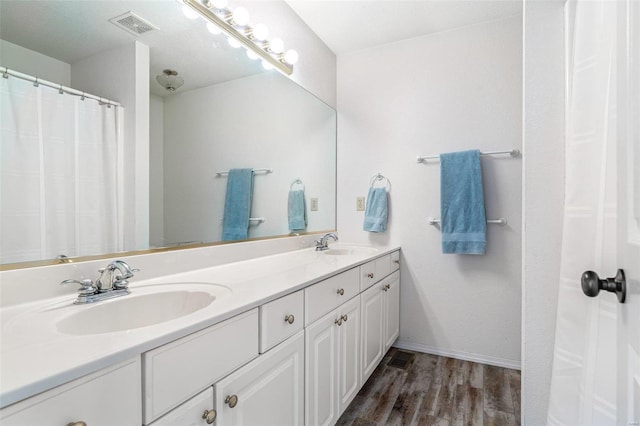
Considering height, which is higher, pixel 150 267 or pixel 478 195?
pixel 478 195

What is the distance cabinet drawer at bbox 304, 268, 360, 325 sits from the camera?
115 cm

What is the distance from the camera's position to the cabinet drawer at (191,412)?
0.65m

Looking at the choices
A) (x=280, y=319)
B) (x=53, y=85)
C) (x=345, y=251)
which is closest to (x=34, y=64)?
(x=53, y=85)

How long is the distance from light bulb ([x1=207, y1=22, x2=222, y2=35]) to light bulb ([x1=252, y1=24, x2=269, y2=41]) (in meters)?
0.22

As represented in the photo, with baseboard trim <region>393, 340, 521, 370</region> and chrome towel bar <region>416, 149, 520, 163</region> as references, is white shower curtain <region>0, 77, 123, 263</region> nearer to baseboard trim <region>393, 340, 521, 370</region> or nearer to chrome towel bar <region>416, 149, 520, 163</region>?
chrome towel bar <region>416, 149, 520, 163</region>

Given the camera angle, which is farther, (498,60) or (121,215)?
(498,60)

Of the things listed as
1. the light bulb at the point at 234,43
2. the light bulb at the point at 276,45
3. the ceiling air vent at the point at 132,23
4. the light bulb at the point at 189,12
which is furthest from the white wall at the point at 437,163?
the ceiling air vent at the point at 132,23

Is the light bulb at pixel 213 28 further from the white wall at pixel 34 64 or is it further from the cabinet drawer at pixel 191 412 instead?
the cabinet drawer at pixel 191 412

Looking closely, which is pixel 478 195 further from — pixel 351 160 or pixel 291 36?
pixel 291 36

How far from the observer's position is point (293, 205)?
6.84 feet

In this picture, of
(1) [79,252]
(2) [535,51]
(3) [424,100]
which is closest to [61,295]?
(1) [79,252]

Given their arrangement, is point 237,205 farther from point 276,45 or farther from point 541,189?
point 541,189

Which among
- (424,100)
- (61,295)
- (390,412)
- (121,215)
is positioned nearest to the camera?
(61,295)

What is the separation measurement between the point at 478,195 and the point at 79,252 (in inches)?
81.9
